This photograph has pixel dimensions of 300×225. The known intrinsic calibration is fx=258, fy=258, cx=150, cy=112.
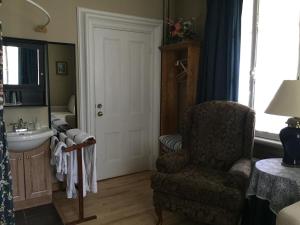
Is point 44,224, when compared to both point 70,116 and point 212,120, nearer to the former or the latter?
point 70,116

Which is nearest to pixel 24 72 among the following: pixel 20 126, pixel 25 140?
pixel 20 126

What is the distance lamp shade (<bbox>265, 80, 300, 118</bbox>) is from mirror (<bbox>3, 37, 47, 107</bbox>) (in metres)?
2.16

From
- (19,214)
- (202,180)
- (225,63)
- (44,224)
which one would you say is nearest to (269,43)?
(225,63)

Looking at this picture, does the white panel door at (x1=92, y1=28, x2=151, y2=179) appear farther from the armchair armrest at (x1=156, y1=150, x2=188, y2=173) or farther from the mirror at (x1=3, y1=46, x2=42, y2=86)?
the armchair armrest at (x1=156, y1=150, x2=188, y2=173)

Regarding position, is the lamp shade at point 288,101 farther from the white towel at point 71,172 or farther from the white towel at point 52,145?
the white towel at point 52,145

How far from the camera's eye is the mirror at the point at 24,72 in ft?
8.15

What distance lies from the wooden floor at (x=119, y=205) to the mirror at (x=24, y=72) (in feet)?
3.64

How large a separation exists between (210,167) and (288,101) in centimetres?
95

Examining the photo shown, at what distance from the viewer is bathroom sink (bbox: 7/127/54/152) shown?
221 cm

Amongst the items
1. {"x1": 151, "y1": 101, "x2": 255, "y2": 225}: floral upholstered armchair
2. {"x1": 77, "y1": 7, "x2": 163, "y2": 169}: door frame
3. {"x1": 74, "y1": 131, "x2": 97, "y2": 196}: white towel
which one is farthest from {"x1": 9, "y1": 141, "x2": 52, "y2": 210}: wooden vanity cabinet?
{"x1": 151, "y1": 101, "x2": 255, "y2": 225}: floral upholstered armchair

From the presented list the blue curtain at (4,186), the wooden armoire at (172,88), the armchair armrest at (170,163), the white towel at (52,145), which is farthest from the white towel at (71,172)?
the wooden armoire at (172,88)

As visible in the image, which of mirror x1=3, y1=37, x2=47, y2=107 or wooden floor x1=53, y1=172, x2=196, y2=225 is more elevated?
mirror x1=3, y1=37, x2=47, y2=107

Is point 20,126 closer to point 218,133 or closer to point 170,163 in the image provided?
point 170,163

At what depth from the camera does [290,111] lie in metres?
1.72
